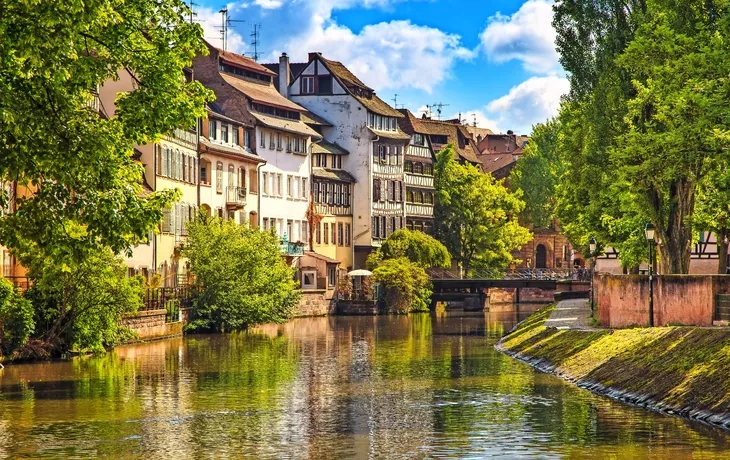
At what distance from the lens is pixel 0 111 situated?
20.9 m

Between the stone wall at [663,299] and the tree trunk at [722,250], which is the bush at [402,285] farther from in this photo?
the stone wall at [663,299]

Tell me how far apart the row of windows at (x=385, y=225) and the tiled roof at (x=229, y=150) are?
21.9m

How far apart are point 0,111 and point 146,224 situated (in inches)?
160

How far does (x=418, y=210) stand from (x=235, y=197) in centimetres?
3429

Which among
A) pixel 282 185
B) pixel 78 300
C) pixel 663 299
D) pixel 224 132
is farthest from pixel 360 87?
pixel 663 299

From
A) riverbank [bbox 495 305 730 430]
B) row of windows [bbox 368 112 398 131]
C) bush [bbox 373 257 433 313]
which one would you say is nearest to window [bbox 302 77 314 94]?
row of windows [bbox 368 112 398 131]

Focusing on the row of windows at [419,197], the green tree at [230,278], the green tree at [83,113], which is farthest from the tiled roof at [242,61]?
the green tree at [83,113]

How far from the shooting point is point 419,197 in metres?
121

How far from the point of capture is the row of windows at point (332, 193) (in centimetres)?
10756

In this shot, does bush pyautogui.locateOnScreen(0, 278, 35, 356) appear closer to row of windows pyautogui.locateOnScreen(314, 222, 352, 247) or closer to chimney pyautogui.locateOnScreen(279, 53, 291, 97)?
row of windows pyautogui.locateOnScreen(314, 222, 352, 247)

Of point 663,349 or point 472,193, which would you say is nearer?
point 663,349

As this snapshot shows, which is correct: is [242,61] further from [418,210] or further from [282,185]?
[418,210]

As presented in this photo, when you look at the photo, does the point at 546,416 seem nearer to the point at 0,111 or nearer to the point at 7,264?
the point at 0,111

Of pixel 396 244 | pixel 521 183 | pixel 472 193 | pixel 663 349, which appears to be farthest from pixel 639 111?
pixel 521 183
